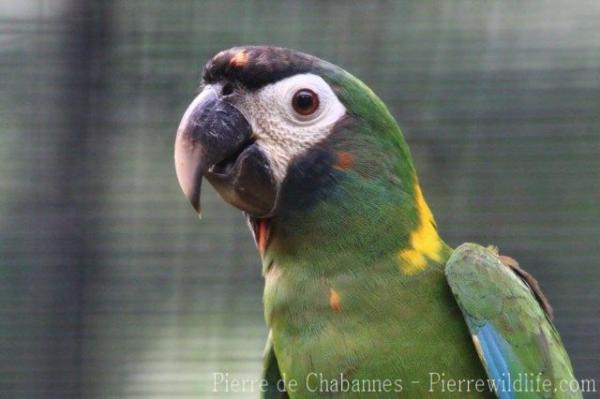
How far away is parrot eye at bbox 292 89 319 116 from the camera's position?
123 centimetres

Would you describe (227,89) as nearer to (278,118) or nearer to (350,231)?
(278,118)

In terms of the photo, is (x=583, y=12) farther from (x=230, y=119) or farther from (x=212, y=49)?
(x=230, y=119)

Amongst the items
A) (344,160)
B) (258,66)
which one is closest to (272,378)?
(344,160)

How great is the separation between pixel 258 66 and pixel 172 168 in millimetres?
879

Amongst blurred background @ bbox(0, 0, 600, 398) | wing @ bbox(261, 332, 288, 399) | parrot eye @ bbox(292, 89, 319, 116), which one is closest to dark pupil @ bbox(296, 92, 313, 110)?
parrot eye @ bbox(292, 89, 319, 116)

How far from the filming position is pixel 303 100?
4.03 ft

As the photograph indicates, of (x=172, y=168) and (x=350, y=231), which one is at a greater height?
(x=350, y=231)

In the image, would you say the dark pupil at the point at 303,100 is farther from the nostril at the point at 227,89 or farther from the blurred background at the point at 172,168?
the blurred background at the point at 172,168

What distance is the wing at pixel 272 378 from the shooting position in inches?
53.4

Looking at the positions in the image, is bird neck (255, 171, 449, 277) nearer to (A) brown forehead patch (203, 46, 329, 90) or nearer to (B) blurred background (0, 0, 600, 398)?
(A) brown forehead patch (203, 46, 329, 90)

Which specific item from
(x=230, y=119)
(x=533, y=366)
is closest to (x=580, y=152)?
(x=533, y=366)

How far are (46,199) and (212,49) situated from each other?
18.3 inches

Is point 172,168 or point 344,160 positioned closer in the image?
point 344,160

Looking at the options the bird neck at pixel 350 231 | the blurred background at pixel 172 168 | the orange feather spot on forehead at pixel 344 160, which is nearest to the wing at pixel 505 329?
the bird neck at pixel 350 231
